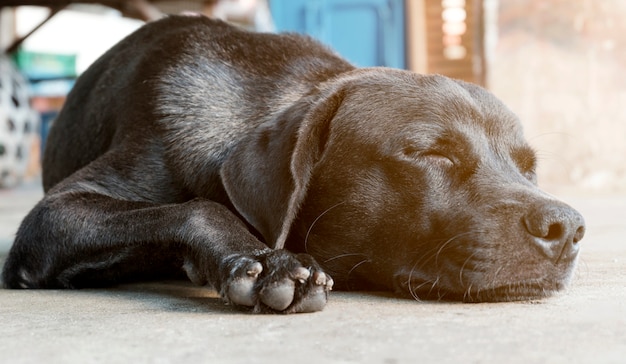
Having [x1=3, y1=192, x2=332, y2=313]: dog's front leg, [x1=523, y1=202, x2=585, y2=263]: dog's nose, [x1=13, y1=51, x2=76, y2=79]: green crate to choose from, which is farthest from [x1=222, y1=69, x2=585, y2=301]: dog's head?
[x1=13, y1=51, x2=76, y2=79]: green crate

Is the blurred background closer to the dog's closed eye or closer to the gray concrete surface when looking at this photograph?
the dog's closed eye

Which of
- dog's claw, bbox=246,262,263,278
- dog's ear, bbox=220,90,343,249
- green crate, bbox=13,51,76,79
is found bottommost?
green crate, bbox=13,51,76,79

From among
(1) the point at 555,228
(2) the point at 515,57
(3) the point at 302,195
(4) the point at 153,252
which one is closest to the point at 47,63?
(2) the point at 515,57

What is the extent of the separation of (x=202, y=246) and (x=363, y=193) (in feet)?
1.54

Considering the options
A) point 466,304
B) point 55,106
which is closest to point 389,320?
point 466,304

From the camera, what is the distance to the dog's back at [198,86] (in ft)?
9.20

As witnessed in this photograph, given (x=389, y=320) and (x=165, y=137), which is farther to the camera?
(x=165, y=137)

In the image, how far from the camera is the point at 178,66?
302 cm

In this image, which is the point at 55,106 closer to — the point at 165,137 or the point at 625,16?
the point at 625,16

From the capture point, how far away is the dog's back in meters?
2.80

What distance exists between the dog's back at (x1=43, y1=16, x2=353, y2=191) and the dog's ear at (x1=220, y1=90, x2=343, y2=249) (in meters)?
0.20

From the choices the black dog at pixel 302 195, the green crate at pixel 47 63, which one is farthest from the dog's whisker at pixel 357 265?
the green crate at pixel 47 63

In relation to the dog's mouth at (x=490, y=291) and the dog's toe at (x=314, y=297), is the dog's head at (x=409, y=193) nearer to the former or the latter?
the dog's mouth at (x=490, y=291)

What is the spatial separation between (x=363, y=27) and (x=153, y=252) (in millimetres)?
6867
